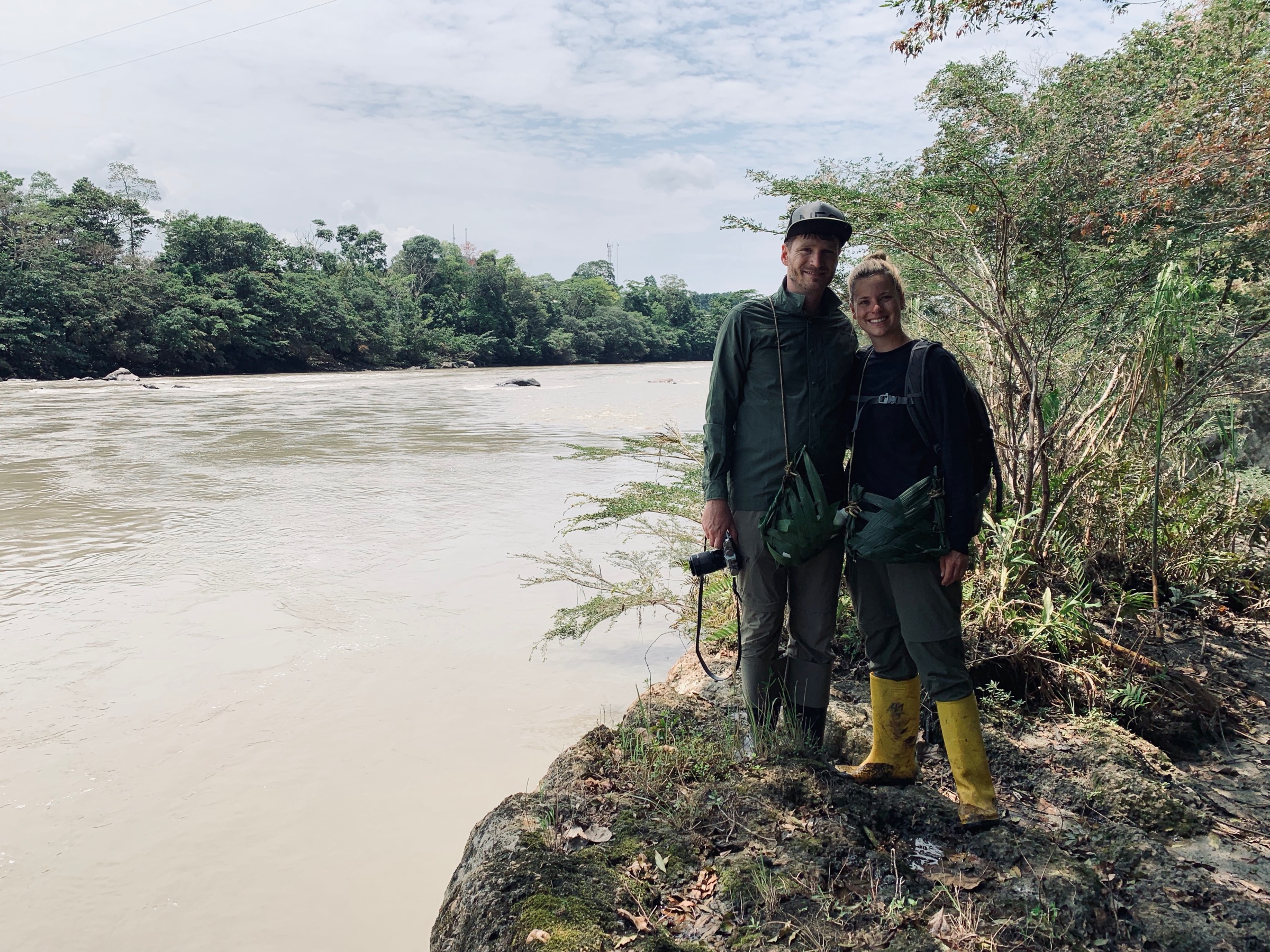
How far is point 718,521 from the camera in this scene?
2.43m

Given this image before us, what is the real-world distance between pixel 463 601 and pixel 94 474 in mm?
7706

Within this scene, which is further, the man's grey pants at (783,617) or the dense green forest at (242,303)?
the dense green forest at (242,303)

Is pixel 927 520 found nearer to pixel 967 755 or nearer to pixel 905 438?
pixel 905 438

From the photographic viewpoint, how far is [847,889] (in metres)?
1.96

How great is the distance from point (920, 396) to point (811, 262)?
1.62ft

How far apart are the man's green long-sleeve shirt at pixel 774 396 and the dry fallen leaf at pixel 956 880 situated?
987 mm

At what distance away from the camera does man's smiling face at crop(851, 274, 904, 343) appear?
2271mm

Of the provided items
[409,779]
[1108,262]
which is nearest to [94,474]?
[409,779]

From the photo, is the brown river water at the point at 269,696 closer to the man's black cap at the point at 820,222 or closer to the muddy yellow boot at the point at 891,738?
the muddy yellow boot at the point at 891,738

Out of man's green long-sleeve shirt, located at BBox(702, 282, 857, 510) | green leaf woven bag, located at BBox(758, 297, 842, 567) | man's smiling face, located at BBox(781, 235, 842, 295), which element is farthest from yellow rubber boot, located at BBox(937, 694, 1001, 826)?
man's smiling face, located at BBox(781, 235, 842, 295)

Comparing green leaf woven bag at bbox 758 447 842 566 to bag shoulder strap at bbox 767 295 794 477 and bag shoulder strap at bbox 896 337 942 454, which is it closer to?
bag shoulder strap at bbox 767 295 794 477

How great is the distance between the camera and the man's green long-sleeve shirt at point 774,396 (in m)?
2.38

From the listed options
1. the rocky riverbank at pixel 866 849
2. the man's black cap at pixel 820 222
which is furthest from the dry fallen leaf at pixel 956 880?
the man's black cap at pixel 820 222

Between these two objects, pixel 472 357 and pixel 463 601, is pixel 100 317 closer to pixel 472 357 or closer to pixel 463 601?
pixel 472 357
